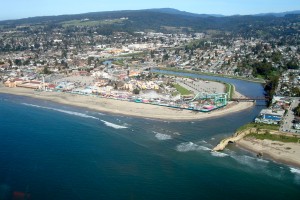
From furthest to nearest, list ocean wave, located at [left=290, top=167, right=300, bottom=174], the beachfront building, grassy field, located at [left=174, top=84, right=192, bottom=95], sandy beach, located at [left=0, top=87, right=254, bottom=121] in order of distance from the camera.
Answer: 1. grassy field, located at [left=174, top=84, right=192, bottom=95]
2. sandy beach, located at [left=0, top=87, right=254, bottom=121]
3. the beachfront building
4. ocean wave, located at [left=290, top=167, right=300, bottom=174]

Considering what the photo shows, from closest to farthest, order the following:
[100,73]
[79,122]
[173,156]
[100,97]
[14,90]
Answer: [173,156]
[79,122]
[100,97]
[14,90]
[100,73]

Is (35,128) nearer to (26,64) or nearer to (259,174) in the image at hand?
(259,174)

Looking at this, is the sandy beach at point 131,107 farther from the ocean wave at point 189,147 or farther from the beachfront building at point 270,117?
the ocean wave at point 189,147

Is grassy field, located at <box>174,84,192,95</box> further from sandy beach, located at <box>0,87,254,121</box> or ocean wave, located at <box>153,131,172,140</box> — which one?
ocean wave, located at <box>153,131,172,140</box>

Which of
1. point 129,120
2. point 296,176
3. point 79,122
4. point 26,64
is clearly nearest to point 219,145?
point 296,176

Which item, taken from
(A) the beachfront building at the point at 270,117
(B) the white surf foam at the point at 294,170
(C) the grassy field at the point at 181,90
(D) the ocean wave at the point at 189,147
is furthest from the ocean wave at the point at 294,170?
(C) the grassy field at the point at 181,90

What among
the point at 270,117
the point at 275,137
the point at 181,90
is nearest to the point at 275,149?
Result: the point at 275,137

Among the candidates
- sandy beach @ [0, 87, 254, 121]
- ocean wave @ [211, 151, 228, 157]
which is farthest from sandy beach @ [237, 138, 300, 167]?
sandy beach @ [0, 87, 254, 121]
